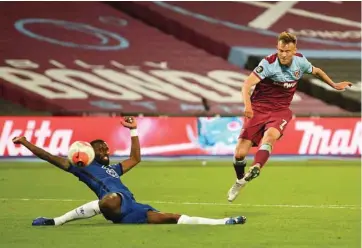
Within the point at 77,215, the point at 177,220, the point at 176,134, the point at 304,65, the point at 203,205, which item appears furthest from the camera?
the point at 176,134

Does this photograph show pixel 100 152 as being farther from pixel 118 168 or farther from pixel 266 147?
pixel 266 147

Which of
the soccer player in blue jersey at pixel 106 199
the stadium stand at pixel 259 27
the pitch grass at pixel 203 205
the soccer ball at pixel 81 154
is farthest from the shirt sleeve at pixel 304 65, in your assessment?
the stadium stand at pixel 259 27

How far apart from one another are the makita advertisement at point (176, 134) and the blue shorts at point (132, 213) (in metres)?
11.1

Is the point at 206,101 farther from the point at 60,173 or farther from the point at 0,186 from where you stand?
the point at 0,186

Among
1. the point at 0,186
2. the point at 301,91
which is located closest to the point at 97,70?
the point at 301,91

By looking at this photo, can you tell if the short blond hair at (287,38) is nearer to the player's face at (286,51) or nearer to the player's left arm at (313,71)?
the player's face at (286,51)

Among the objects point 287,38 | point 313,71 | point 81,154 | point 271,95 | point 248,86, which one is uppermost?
point 287,38

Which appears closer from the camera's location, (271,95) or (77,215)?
(77,215)

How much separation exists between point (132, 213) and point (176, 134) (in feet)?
39.7

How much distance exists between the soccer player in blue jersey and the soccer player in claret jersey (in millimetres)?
1757

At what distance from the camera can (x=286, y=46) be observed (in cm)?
1139

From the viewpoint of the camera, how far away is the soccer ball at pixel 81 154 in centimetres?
938

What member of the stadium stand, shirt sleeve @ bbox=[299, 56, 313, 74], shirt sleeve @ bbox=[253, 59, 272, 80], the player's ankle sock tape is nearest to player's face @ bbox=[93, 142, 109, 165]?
the player's ankle sock tape

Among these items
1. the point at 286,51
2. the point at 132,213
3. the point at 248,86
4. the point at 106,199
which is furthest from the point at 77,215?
the point at 286,51
